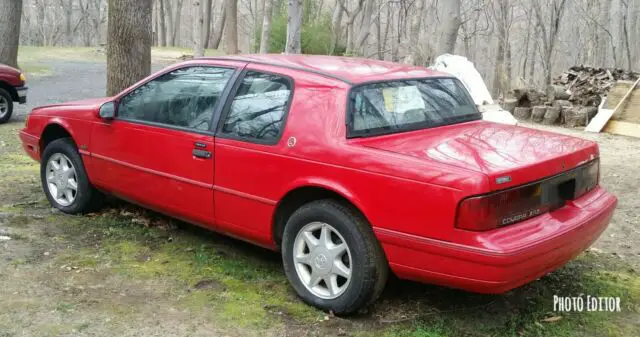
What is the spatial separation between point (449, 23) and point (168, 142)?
378 inches

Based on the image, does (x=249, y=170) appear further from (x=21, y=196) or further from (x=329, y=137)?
(x=21, y=196)

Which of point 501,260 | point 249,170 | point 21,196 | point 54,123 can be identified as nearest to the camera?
point 501,260

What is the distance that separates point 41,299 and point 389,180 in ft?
7.59

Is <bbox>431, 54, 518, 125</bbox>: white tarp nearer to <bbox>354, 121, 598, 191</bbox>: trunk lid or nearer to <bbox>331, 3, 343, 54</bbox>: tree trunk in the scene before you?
<bbox>354, 121, 598, 191</bbox>: trunk lid

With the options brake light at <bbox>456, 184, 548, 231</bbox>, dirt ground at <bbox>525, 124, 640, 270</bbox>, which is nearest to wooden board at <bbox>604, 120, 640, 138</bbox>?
dirt ground at <bbox>525, 124, 640, 270</bbox>

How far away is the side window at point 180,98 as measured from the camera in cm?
459

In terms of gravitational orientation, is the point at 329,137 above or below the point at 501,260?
above

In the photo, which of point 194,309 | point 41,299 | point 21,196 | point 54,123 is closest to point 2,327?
A: point 41,299

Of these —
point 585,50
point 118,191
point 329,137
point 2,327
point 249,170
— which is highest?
point 585,50

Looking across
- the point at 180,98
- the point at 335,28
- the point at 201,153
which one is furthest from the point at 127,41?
the point at 335,28

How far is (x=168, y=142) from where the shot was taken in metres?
4.68

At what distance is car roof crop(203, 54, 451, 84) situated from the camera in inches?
165

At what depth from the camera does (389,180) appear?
348 centimetres

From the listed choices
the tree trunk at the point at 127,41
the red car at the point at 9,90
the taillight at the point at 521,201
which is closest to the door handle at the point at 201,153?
the taillight at the point at 521,201
